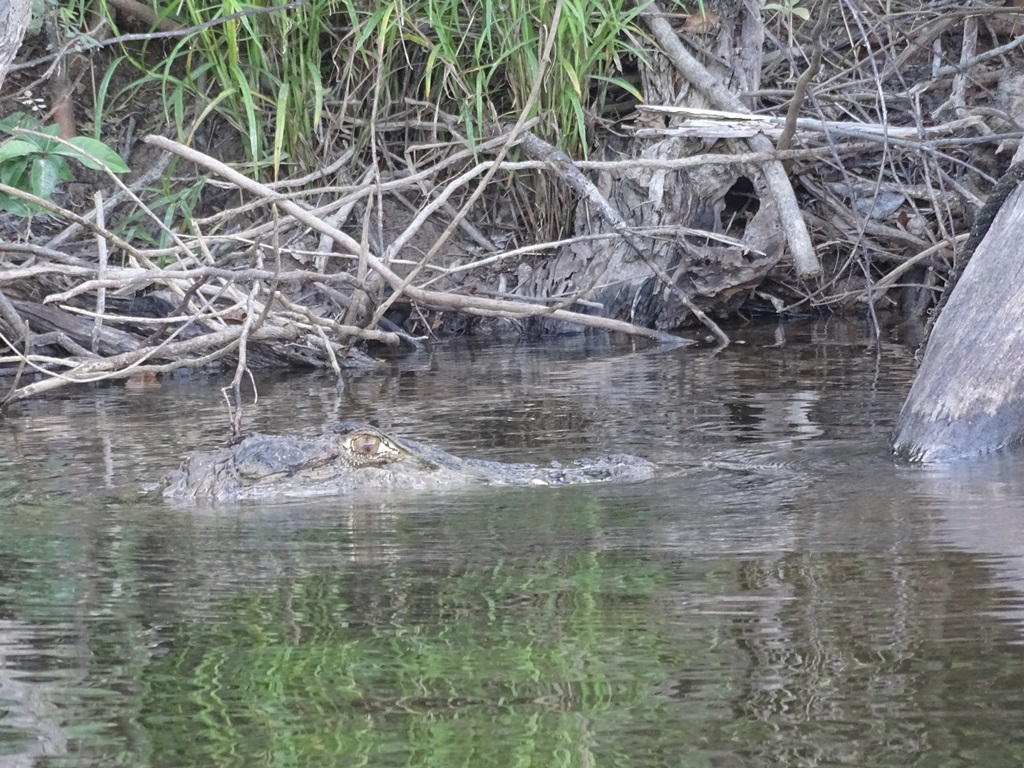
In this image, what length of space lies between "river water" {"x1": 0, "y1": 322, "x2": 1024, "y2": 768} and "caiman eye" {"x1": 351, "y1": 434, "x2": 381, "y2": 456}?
22 cm

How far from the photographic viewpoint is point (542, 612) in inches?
107

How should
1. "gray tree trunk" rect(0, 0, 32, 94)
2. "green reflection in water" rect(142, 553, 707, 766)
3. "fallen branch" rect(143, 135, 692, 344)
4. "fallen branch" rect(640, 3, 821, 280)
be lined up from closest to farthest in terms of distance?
"green reflection in water" rect(142, 553, 707, 766)
"gray tree trunk" rect(0, 0, 32, 94)
"fallen branch" rect(143, 135, 692, 344)
"fallen branch" rect(640, 3, 821, 280)

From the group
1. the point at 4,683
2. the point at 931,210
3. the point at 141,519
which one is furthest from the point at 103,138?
the point at 4,683

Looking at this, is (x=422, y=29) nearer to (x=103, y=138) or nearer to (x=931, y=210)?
(x=103, y=138)

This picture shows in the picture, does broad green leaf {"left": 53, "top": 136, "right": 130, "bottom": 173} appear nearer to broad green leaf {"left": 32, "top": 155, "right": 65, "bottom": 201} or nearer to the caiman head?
broad green leaf {"left": 32, "top": 155, "right": 65, "bottom": 201}

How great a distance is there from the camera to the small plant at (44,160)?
5555 millimetres

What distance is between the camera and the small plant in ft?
18.2

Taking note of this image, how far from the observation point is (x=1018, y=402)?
170 inches

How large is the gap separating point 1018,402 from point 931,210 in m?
3.75

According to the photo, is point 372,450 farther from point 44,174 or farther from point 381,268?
point 44,174

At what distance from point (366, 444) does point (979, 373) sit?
1.83m

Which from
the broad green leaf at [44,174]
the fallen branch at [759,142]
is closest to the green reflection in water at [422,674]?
the broad green leaf at [44,174]

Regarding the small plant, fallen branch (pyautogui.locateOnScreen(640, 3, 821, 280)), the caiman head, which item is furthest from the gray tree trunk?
fallen branch (pyautogui.locateOnScreen(640, 3, 821, 280))

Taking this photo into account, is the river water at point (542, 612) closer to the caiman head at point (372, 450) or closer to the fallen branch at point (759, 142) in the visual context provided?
the caiman head at point (372, 450)
